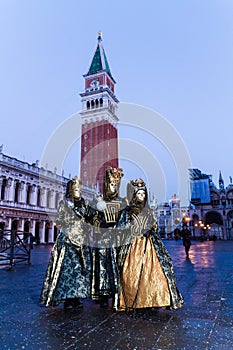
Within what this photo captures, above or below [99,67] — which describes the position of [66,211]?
below

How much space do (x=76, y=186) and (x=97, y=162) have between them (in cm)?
5098

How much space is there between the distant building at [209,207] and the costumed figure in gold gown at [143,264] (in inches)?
2141

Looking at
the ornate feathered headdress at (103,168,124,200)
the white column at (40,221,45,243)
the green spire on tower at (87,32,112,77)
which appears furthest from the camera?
the green spire on tower at (87,32,112,77)

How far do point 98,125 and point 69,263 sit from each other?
2147 inches

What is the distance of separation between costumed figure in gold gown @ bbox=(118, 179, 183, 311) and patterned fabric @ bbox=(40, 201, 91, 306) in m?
0.50

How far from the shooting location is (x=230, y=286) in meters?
4.87

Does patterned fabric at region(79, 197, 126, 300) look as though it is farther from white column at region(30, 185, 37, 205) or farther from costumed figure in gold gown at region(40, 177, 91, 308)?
→ white column at region(30, 185, 37, 205)

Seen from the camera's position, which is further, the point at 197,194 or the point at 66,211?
the point at 197,194

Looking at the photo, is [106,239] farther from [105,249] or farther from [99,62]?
[99,62]

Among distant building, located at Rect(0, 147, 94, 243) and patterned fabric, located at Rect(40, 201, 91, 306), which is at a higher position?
distant building, located at Rect(0, 147, 94, 243)

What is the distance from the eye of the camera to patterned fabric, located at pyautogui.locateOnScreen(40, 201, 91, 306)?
316 centimetres

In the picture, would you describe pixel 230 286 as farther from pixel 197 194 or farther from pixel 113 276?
pixel 197 194

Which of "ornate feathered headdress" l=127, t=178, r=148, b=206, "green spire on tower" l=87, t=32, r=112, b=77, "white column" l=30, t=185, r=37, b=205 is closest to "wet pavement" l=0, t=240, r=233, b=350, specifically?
"ornate feathered headdress" l=127, t=178, r=148, b=206

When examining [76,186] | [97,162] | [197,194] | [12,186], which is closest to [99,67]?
[97,162]
